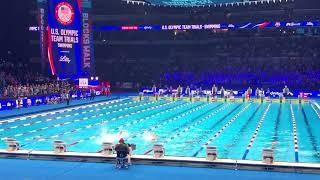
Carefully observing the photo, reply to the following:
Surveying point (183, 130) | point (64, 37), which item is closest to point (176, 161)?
point (183, 130)

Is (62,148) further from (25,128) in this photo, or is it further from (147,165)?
(25,128)

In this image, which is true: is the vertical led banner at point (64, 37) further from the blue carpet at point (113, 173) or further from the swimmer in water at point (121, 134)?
the blue carpet at point (113, 173)

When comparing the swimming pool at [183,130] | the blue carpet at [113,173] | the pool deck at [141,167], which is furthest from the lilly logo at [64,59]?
the blue carpet at [113,173]

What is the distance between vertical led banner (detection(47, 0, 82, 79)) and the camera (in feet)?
99.0

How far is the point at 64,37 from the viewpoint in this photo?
30938 mm

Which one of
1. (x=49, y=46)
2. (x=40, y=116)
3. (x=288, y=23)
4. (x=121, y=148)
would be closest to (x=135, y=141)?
(x=121, y=148)

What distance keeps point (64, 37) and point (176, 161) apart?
21170 mm

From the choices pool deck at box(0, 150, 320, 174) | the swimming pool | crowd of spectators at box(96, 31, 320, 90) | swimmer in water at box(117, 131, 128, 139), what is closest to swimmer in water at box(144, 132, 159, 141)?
the swimming pool

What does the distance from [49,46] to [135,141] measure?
1646 cm

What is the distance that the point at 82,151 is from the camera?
13766 mm

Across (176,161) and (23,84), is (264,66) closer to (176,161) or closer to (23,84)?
(23,84)

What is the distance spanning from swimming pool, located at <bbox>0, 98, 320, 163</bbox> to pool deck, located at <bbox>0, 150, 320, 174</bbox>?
1.19 meters

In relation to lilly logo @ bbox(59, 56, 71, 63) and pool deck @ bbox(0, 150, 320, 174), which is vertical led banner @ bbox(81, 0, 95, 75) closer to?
lilly logo @ bbox(59, 56, 71, 63)

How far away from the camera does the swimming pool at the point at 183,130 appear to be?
46.2 ft
